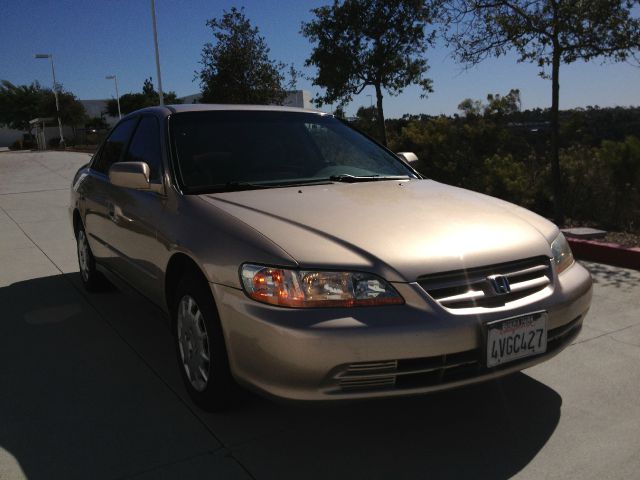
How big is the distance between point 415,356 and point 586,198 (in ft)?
22.5

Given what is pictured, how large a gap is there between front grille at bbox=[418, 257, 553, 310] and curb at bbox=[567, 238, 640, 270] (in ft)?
11.8

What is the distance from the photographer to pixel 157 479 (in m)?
2.56

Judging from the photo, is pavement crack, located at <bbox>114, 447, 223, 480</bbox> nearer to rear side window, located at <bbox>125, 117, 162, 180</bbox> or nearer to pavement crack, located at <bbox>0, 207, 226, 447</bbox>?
pavement crack, located at <bbox>0, 207, 226, 447</bbox>

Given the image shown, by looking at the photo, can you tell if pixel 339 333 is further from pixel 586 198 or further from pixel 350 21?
pixel 350 21

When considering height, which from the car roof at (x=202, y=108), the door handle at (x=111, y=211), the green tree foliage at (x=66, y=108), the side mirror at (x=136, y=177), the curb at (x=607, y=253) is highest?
the green tree foliage at (x=66, y=108)

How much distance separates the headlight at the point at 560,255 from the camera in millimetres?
3061

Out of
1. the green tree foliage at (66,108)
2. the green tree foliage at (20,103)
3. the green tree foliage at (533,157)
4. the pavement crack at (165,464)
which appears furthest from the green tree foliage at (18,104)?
the pavement crack at (165,464)

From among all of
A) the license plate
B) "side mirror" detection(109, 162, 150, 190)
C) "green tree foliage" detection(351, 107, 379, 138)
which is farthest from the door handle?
"green tree foliage" detection(351, 107, 379, 138)

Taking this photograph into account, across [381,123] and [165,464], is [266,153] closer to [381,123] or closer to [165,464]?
[165,464]

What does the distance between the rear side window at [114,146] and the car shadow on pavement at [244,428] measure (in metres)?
1.60

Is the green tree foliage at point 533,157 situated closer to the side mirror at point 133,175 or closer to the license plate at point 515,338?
the license plate at point 515,338

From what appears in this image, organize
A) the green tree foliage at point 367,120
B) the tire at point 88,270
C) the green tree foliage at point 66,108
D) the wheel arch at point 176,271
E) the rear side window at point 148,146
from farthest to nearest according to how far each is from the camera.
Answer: the green tree foliage at point 66,108 < the green tree foliage at point 367,120 < the tire at point 88,270 < the rear side window at point 148,146 < the wheel arch at point 176,271

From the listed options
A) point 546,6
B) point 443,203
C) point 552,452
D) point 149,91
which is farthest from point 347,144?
point 149,91

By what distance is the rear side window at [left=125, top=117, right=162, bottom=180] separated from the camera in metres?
3.77
